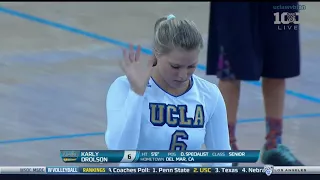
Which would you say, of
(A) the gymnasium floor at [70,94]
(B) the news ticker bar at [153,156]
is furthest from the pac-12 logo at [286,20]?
(B) the news ticker bar at [153,156]

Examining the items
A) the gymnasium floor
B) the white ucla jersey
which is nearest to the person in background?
the gymnasium floor

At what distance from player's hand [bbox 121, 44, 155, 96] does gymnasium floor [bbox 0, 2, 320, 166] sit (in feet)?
0.55

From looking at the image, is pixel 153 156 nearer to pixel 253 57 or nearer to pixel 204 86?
pixel 204 86

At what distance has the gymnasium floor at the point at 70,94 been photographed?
1642 mm

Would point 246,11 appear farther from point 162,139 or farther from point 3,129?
point 3,129

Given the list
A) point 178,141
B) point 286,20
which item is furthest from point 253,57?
point 178,141

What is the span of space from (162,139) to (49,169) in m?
0.22

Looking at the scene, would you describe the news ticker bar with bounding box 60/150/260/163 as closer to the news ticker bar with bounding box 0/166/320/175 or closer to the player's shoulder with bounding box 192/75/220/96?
the news ticker bar with bounding box 0/166/320/175

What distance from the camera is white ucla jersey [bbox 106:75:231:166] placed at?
1482mm

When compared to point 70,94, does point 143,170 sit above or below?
below

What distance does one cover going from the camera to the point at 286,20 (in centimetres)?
157

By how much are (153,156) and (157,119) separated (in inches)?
3.3

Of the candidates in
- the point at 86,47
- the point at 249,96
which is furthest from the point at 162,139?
the point at 86,47

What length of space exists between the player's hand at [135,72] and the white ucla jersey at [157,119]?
17mm
